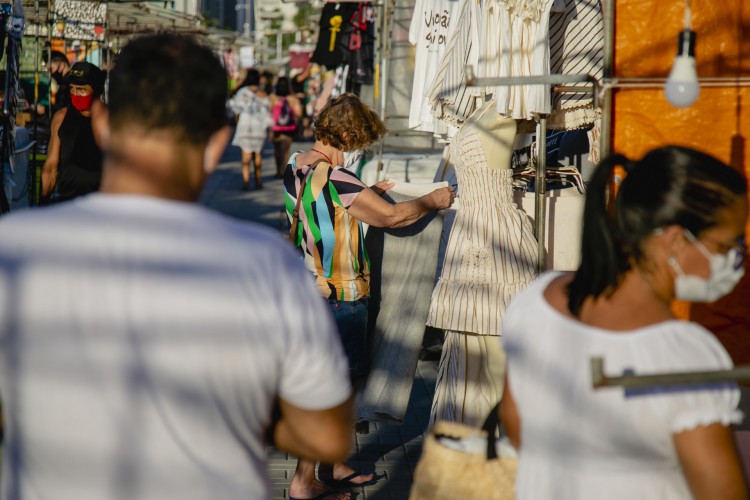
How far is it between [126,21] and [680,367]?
16114 millimetres

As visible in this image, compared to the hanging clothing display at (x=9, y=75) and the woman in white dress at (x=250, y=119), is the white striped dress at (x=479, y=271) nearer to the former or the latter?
the hanging clothing display at (x=9, y=75)

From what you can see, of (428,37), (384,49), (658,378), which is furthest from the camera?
(384,49)

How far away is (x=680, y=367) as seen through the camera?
1.88 m

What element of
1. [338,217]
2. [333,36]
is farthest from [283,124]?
[338,217]

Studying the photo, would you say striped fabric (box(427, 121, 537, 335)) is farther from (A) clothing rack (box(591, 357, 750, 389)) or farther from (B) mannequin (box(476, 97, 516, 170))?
(A) clothing rack (box(591, 357, 750, 389))

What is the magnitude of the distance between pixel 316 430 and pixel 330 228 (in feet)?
9.25

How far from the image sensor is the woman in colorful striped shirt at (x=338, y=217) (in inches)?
178

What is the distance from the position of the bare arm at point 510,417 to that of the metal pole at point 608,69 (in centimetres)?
160

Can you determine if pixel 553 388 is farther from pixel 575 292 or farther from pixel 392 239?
pixel 392 239

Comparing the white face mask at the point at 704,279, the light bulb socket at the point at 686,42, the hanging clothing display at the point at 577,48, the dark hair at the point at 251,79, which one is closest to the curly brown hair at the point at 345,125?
the hanging clothing display at the point at 577,48

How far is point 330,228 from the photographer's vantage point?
4.56 meters

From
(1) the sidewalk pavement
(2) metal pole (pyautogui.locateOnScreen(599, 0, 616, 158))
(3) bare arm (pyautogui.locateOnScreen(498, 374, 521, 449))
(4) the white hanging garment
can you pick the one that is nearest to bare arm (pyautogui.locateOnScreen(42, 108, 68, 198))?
(1) the sidewalk pavement

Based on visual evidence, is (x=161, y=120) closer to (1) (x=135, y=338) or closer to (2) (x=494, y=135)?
(1) (x=135, y=338)

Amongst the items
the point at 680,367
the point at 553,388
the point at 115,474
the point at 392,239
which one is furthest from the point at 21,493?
the point at 392,239
